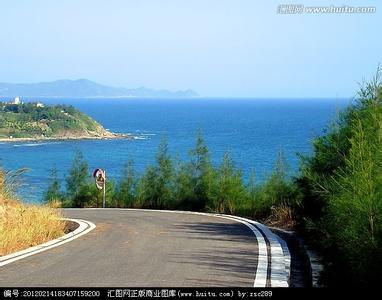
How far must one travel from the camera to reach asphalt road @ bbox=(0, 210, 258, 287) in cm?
741

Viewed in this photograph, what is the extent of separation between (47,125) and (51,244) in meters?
142

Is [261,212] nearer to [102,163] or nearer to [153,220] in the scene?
[153,220]

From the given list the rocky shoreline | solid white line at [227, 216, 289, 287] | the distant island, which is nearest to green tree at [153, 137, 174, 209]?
solid white line at [227, 216, 289, 287]

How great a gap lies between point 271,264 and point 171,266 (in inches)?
63.9

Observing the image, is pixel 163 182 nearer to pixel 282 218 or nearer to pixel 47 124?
pixel 282 218

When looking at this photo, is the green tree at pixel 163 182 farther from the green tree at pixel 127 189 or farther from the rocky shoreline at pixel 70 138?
the rocky shoreline at pixel 70 138

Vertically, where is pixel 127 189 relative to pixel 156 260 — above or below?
below

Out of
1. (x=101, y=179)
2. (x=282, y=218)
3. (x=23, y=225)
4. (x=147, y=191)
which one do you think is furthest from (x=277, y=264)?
(x=147, y=191)

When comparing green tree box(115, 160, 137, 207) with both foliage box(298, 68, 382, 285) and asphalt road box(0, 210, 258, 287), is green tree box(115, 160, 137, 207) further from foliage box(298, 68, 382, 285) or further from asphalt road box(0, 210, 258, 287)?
Result: foliage box(298, 68, 382, 285)

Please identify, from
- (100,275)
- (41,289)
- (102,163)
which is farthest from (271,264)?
(102,163)

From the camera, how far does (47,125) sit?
484 ft

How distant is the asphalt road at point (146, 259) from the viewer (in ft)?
24.3

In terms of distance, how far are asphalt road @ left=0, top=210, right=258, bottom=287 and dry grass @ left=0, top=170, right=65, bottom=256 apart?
30.0 inches

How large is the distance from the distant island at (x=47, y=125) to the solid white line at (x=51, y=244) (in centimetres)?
11500
